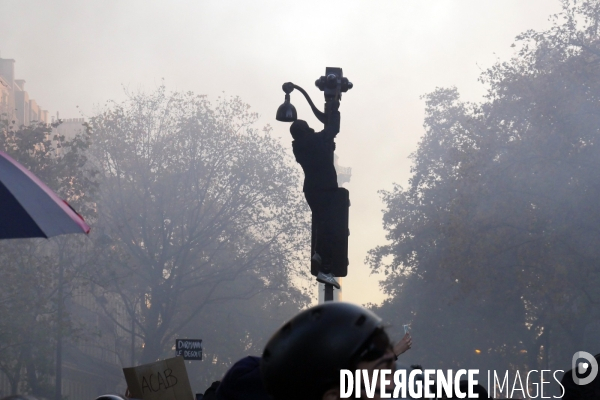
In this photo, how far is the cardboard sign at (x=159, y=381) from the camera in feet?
20.1

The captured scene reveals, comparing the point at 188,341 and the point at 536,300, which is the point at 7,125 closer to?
the point at 188,341

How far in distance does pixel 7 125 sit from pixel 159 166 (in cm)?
910

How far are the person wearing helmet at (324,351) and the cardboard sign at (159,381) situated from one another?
166 inches

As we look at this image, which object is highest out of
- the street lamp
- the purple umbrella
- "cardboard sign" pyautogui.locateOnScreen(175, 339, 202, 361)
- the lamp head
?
the lamp head

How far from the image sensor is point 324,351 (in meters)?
1.94

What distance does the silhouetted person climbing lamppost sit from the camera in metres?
6.94

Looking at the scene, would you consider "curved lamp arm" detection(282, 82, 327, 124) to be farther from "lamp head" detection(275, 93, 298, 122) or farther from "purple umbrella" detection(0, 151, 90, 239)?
"purple umbrella" detection(0, 151, 90, 239)

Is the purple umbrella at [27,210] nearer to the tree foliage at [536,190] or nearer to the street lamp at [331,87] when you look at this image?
the street lamp at [331,87]

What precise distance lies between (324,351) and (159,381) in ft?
14.7

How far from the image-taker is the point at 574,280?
27578 mm

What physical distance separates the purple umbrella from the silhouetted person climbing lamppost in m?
2.18

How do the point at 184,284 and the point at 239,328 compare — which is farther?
the point at 239,328

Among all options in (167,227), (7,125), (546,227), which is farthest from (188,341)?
(167,227)

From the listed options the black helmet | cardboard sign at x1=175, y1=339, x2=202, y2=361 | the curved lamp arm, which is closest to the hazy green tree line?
cardboard sign at x1=175, y1=339, x2=202, y2=361
